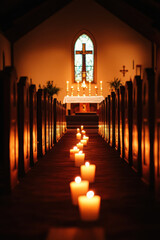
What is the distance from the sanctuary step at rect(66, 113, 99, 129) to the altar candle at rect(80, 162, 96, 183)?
29.0 feet

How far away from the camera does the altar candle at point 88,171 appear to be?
8.10ft

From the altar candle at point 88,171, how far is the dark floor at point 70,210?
0.29 feet

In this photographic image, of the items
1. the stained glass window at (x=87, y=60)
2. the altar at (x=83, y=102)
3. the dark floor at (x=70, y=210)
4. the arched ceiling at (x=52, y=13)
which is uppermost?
the arched ceiling at (x=52, y=13)

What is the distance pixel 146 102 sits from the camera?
2.55 metres

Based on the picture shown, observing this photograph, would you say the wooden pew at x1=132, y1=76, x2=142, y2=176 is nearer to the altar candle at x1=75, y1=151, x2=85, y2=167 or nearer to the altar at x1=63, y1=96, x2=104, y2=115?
the altar candle at x1=75, y1=151, x2=85, y2=167

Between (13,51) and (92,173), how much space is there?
1372 centimetres

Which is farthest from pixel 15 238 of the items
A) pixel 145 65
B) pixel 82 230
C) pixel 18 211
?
pixel 145 65

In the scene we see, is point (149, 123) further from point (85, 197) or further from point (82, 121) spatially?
point (82, 121)

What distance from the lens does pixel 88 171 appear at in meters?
2.50

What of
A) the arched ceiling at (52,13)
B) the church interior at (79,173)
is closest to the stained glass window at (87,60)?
the arched ceiling at (52,13)

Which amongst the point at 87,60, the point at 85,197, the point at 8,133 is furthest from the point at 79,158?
the point at 87,60

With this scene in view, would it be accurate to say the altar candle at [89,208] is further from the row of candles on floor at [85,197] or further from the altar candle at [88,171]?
the altar candle at [88,171]

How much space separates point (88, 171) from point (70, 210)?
0.70 meters

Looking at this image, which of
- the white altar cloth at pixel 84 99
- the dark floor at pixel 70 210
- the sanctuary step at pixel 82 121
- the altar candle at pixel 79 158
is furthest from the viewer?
the white altar cloth at pixel 84 99
